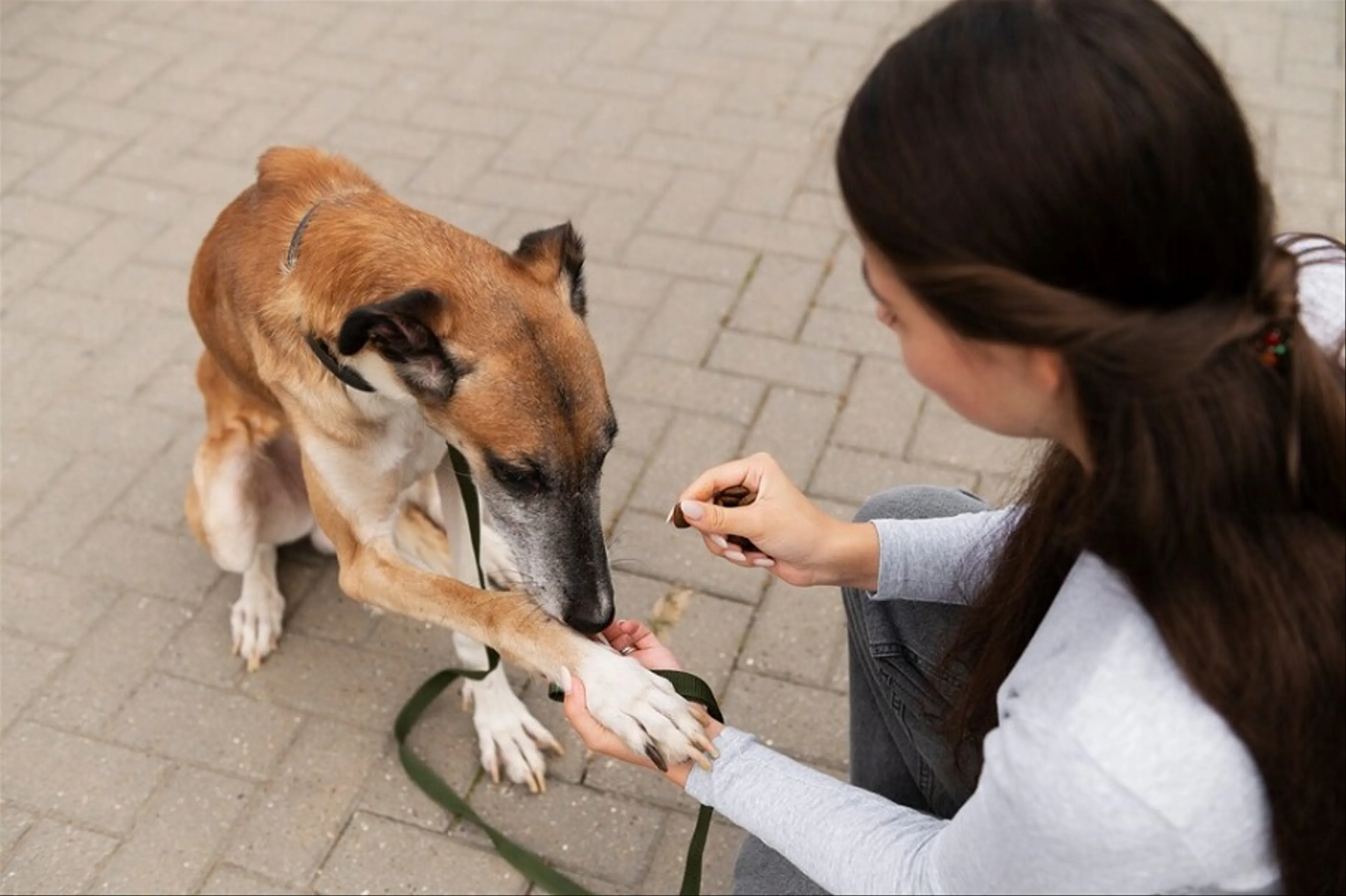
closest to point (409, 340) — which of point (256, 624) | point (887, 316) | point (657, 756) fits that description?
point (657, 756)

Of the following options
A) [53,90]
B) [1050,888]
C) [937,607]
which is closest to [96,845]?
[937,607]

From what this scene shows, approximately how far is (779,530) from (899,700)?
A: 482 mm

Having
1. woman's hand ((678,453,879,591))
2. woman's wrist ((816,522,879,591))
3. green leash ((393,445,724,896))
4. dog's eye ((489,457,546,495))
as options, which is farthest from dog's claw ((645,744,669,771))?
dog's eye ((489,457,546,495))

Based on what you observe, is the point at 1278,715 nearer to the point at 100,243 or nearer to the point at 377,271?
the point at 377,271

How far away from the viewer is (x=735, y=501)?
2756 millimetres

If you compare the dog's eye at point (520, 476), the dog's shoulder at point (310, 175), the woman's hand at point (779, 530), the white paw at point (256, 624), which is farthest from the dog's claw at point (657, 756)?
the white paw at point (256, 624)

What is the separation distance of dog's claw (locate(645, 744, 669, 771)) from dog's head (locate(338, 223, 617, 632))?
20.8 inches

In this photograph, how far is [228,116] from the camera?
640cm

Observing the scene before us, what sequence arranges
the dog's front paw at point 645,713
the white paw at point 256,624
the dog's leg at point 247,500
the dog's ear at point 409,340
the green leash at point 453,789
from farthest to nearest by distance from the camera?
the white paw at point 256,624 → the dog's leg at point 247,500 → the green leash at point 453,789 → the dog's ear at point 409,340 → the dog's front paw at point 645,713

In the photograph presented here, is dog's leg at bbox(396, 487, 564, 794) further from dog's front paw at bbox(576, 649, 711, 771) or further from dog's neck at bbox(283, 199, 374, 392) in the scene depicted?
dog's front paw at bbox(576, 649, 711, 771)

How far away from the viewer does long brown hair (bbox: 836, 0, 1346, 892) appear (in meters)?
1.65

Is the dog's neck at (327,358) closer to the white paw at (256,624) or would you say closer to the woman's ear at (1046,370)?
the white paw at (256,624)

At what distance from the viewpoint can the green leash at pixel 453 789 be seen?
9.41ft

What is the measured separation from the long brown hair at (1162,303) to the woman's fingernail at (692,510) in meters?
0.92
